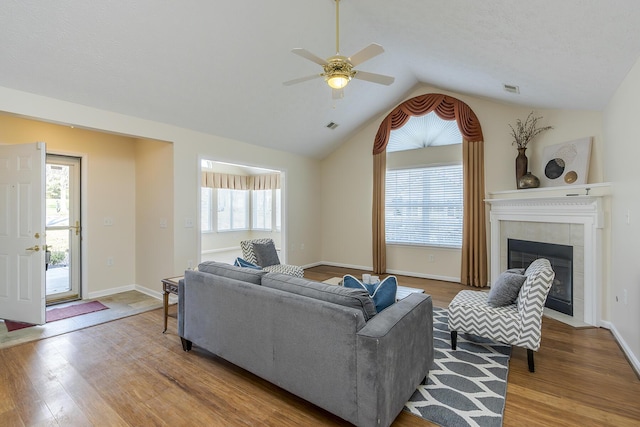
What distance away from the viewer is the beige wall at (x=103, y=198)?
4.33 meters

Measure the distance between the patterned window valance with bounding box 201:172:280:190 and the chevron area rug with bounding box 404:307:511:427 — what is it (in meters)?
6.42

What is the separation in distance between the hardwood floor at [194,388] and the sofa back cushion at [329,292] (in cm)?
76

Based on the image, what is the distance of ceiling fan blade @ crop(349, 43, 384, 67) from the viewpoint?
241 cm

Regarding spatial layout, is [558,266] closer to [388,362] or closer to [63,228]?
[388,362]

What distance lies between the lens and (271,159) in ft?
19.2

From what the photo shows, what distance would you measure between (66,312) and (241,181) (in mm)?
5359

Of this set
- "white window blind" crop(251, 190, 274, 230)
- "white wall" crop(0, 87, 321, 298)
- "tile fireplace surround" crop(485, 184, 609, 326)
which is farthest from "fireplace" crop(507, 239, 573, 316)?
"white window blind" crop(251, 190, 274, 230)

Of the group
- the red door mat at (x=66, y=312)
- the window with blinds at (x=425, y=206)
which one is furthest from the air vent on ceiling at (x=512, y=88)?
the red door mat at (x=66, y=312)

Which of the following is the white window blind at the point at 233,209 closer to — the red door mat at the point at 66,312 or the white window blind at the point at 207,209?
the white window blind at the point at 207,209

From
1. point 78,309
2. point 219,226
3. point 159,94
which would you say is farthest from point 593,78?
point 219,226

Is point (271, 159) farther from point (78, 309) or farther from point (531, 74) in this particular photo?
point (531, 74)

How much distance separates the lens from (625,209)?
9.29 ft

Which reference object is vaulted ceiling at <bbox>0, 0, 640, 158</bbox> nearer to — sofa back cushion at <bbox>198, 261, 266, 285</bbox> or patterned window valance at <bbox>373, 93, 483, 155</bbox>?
patterned window valance at <bbox>373, 93, 483, 155</bbox>

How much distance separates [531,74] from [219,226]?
24.2 ft
